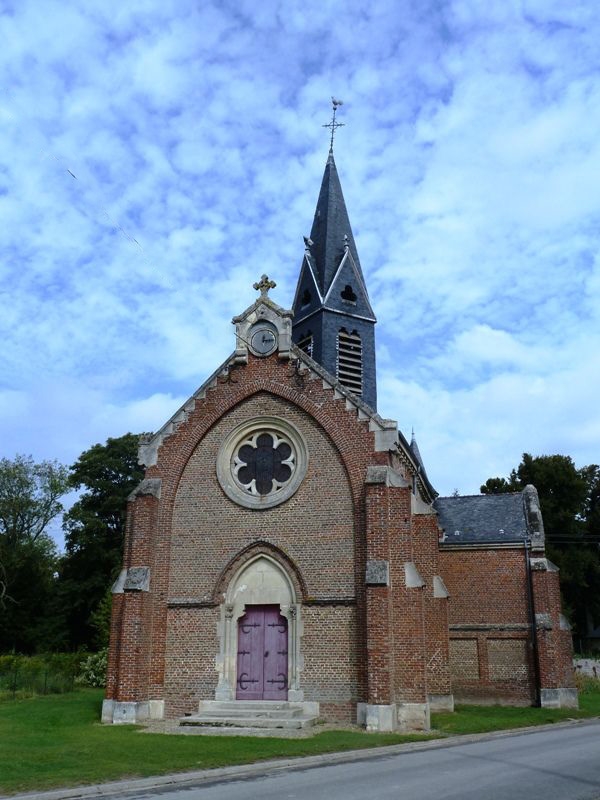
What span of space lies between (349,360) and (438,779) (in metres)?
16.2

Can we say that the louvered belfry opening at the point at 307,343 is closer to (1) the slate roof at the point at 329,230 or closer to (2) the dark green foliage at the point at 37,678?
(1) the slate roof at the point at 329,230

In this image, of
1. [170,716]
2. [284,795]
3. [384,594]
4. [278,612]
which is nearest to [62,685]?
[170,716]

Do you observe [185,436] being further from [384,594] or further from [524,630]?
[524,630]

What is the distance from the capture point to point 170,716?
18.5m

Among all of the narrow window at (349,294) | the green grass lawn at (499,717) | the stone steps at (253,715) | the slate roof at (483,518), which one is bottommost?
the green grass lawn at (499,717)

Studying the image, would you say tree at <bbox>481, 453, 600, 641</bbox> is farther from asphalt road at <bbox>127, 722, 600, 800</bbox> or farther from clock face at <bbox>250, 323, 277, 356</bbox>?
asphalt road at <bbox>127, 722, 600, 800</bbox>

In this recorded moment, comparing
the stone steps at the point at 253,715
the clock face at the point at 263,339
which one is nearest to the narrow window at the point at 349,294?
the clock face at the point at 263,339

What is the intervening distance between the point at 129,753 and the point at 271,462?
8805mm

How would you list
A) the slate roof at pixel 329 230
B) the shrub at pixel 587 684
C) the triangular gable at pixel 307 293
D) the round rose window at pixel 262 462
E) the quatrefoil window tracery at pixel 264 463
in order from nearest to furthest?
the round rose window at pixel 262 462, the quatrefoil window tracery at pixel 264 463, the triangular gable at pixel 307 293, the slate roof at pixel 329 230, the shrub at pixel 587 684

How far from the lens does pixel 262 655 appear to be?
18.7 m

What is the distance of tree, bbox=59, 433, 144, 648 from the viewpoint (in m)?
42.5

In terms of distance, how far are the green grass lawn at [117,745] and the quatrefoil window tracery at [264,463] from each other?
6442mm

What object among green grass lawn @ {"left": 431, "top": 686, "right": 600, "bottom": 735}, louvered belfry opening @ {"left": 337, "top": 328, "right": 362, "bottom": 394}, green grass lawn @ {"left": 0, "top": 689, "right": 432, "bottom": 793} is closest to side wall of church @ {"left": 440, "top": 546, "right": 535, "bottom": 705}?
green grass lawn @ {"left": 431, "top": 686, "right": 600, "bottom": 735}

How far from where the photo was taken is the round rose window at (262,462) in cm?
1964
